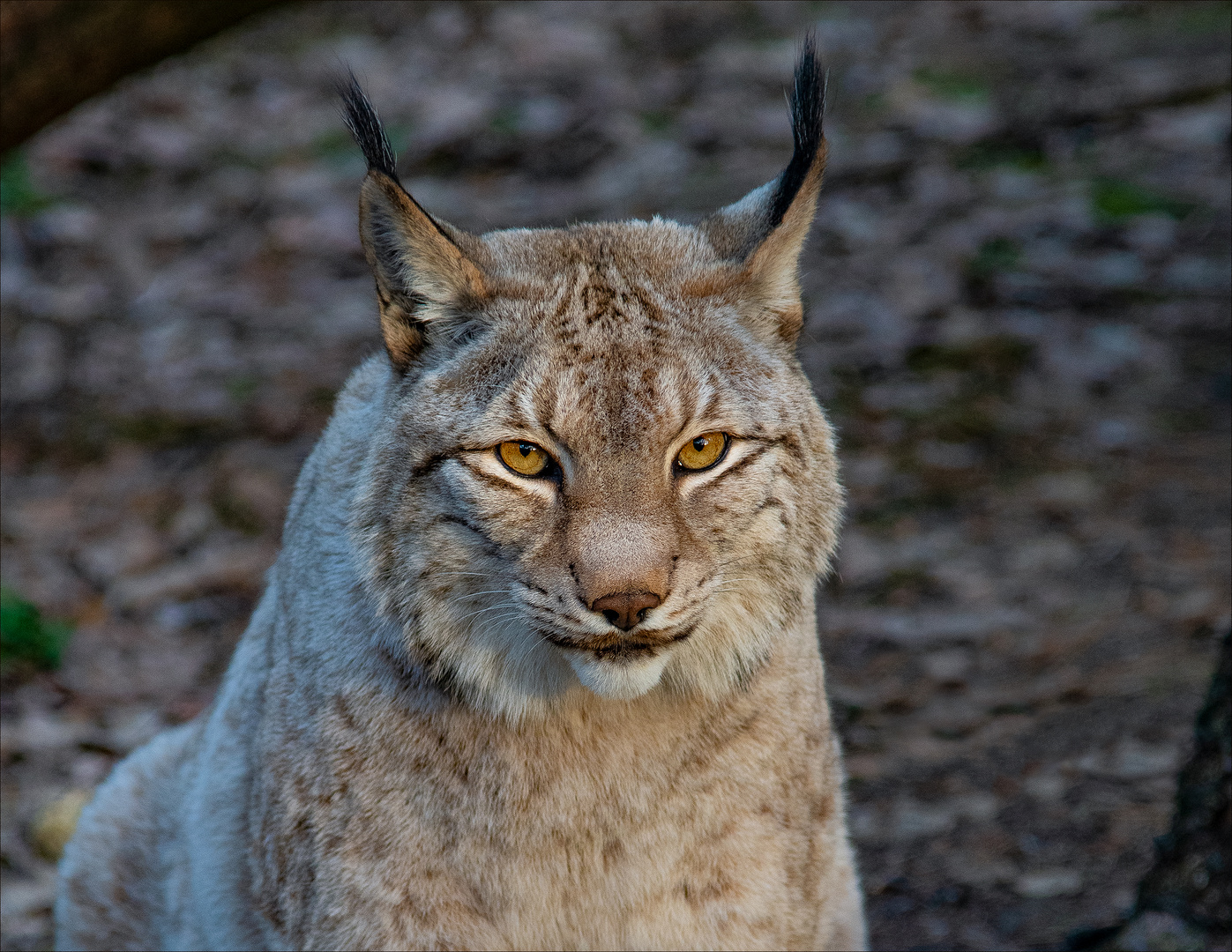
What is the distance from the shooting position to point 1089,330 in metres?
7.34

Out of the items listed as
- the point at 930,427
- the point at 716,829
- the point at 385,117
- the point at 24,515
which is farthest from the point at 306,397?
the point at 716,829

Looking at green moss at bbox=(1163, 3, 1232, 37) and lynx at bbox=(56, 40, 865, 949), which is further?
green moss at bbox=(1163, 3, 1232, 37)

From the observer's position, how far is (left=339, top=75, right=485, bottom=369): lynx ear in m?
3.03

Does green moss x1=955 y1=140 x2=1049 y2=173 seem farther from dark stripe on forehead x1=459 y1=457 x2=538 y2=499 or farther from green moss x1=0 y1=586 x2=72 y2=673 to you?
dark stripe on forehead x1=459 y1=457 x2=538 y2=499

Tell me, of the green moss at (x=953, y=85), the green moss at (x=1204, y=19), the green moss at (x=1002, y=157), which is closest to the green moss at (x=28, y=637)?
the green moss at (x=1002, y=157)

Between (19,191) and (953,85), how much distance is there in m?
6.03

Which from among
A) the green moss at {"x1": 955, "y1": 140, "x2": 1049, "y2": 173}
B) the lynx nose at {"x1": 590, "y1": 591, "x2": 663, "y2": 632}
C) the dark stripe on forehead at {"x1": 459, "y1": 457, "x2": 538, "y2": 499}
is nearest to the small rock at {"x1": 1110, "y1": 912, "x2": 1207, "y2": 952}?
the lynx nose at {"x1": 590, "y1": 591, "x2": 663, "y2": 632}

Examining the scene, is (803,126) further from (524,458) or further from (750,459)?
(524,458)

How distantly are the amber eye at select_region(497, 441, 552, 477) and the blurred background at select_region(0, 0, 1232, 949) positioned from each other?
903 mm

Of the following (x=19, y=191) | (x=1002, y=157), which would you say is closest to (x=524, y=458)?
(x=1002, y=157)

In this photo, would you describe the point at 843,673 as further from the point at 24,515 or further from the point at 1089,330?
the point at 24,515

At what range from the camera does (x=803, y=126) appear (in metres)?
3.18

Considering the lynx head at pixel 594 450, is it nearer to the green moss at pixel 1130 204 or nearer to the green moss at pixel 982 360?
the green moss at pixel 982 360

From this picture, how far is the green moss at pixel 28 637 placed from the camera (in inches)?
232
